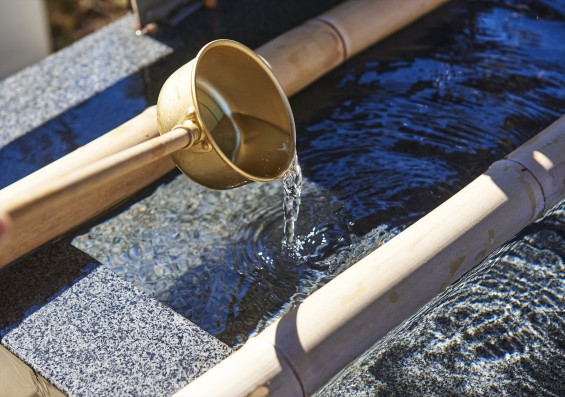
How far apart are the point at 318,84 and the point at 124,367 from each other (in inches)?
64.3

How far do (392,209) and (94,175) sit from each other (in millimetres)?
1241

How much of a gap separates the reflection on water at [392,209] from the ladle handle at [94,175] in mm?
606

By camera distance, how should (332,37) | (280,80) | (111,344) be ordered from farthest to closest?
(332,37)
(280,80)
(111,344)

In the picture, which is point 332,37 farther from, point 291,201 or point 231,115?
point 231,115

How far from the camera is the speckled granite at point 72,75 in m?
3.24

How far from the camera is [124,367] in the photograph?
2217 millimetres

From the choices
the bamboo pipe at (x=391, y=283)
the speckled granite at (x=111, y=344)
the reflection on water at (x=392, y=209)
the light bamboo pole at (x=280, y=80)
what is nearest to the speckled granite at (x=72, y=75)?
the light bamboo pole at (x=280, y=80)

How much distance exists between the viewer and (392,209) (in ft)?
9.14

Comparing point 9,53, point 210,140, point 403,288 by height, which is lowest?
point 9,53

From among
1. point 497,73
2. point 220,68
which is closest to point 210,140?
point 220,68

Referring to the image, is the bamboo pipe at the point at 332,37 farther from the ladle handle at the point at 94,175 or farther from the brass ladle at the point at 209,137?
the ladle handle at the point at 94,175

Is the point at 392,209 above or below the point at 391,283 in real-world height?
below

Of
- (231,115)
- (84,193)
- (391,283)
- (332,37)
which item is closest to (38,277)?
(84,193)

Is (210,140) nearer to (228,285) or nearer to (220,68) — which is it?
(220,68)
